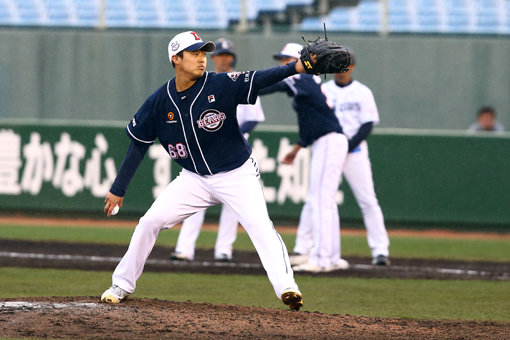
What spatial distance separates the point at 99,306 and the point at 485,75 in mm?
12029

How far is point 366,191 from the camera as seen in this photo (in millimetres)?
9930

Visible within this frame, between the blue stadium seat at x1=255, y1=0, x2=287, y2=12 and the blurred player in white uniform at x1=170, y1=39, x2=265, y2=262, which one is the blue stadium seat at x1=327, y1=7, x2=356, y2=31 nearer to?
the blue stadium seat at x1=255, y1=0, x2=287, y2=12

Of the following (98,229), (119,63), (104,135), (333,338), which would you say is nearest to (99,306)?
(333,338)

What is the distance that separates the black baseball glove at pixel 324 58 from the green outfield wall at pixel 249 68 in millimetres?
10679

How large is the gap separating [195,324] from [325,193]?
3819 millimetres

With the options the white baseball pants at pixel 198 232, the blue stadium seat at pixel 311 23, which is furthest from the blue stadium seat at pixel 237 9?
the white baseball pants at pixel 198 232

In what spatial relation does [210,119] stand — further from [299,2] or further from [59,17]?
[299,2]

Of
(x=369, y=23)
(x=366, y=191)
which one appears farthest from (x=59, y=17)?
(x=366, y=191)

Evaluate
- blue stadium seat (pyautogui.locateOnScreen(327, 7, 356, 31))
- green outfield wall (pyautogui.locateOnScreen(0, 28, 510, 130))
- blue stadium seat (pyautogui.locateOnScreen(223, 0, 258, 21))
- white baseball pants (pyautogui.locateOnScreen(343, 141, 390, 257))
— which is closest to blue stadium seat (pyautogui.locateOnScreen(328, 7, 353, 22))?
blue stadium seat (pyautogui.locateOnScreen(327, 7, 356, 31))

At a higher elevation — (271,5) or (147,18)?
(271,5)

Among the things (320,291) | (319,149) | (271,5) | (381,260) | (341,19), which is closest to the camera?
(320,291)

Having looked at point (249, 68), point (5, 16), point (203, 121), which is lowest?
point (203, 121)

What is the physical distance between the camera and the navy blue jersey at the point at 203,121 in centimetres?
615

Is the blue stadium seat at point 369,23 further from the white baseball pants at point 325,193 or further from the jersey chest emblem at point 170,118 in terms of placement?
the jersey chest emblem at point 170,118
